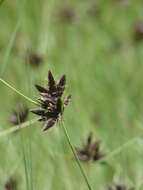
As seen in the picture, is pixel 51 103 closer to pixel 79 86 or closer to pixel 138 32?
pixel 79 86

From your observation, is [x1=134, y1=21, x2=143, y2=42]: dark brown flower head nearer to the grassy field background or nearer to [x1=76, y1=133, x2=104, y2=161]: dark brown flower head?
the grassy field background

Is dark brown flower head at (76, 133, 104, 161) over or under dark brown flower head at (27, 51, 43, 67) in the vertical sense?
under

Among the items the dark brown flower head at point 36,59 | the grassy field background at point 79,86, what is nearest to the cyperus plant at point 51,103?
the grassy field background at point 79,86

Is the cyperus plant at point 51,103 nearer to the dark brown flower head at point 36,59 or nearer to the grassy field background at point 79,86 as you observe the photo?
the grassy field background at point 79,86

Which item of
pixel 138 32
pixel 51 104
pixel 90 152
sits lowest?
pixel 90 152

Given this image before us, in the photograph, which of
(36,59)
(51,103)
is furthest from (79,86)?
(51,103)

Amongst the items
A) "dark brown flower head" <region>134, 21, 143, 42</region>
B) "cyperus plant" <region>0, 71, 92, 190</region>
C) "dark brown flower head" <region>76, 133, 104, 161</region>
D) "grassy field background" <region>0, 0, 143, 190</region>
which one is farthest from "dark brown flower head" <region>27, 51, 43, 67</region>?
"cyperus plant" <region>0, 71, 92, 190</region>
